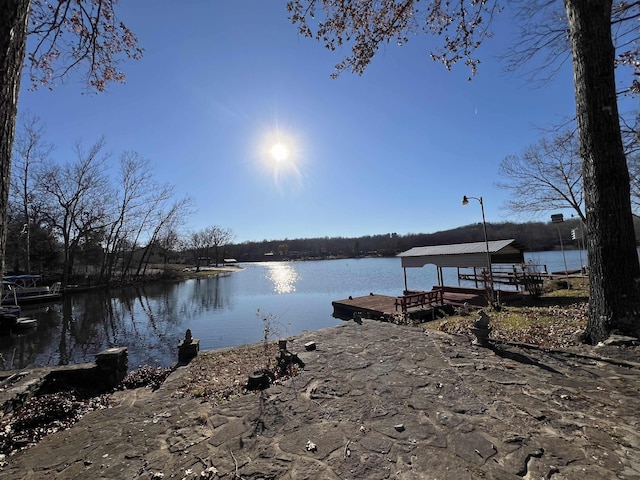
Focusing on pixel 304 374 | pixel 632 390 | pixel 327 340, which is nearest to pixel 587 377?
pixel 632 390

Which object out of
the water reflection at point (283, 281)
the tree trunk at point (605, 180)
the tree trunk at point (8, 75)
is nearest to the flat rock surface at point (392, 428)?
the tree trunk at point (605, 180)

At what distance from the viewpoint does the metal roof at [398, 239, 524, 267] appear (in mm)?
16047

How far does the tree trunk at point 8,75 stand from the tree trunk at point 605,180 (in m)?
7.88

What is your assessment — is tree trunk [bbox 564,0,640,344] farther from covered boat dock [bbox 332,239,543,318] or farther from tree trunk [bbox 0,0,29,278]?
covered boat dock [bbox 332,239,543,318]

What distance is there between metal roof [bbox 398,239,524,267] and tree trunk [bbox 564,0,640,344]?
10622 millimetres

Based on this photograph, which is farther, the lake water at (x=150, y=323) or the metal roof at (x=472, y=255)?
the metal roof at (x=472, y=255)

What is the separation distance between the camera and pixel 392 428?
346 cm

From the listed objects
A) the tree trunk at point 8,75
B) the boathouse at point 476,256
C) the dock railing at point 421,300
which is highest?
the tree trunk at point 8,75

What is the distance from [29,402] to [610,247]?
1053 centimetres

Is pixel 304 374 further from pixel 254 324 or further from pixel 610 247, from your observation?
pixel 254 324

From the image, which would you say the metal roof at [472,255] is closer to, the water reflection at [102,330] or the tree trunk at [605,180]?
the tree trunk at [605,180]

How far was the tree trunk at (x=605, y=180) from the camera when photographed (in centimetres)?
530

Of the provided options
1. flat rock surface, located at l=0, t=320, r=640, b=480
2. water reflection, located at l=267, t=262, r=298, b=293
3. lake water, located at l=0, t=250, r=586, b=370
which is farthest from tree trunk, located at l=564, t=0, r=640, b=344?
water reflection, located at l=267, t=262, r=298, b=293

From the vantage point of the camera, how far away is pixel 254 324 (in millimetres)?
16062
